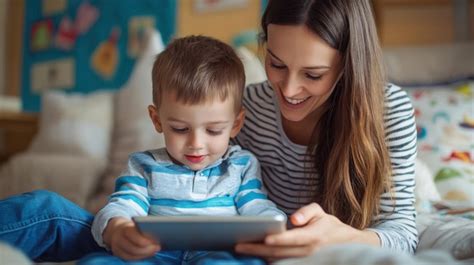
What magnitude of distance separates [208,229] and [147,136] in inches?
48.7

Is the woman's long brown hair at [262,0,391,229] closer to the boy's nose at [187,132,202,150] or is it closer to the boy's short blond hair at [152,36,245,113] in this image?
the boy's short blond hair at [152,36,245,113]

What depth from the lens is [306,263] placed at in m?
0.79

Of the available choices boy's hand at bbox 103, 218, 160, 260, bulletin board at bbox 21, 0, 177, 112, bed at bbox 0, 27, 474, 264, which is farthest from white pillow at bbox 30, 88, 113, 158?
boy's hand at bbox 103, 218, 160, 260

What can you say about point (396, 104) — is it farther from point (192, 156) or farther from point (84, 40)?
point (84, 40)

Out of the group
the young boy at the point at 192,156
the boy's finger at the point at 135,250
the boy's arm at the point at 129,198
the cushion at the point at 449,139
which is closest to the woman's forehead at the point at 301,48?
the young boy at the point at 192,156

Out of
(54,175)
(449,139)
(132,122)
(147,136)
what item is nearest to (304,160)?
(449,139)

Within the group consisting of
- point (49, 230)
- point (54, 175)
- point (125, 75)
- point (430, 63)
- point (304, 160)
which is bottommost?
point (54, 175)

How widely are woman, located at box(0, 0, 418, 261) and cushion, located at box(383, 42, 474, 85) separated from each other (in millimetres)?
898

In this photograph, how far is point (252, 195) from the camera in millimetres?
1132

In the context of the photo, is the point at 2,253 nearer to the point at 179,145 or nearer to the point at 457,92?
the point at 179,145

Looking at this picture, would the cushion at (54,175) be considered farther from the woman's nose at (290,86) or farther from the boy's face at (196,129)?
the woman's nose at (290,86)

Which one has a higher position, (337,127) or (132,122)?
(337,127)

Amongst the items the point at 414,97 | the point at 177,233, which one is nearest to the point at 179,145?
the point at 177,233

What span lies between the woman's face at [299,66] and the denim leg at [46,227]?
446 millimetres
